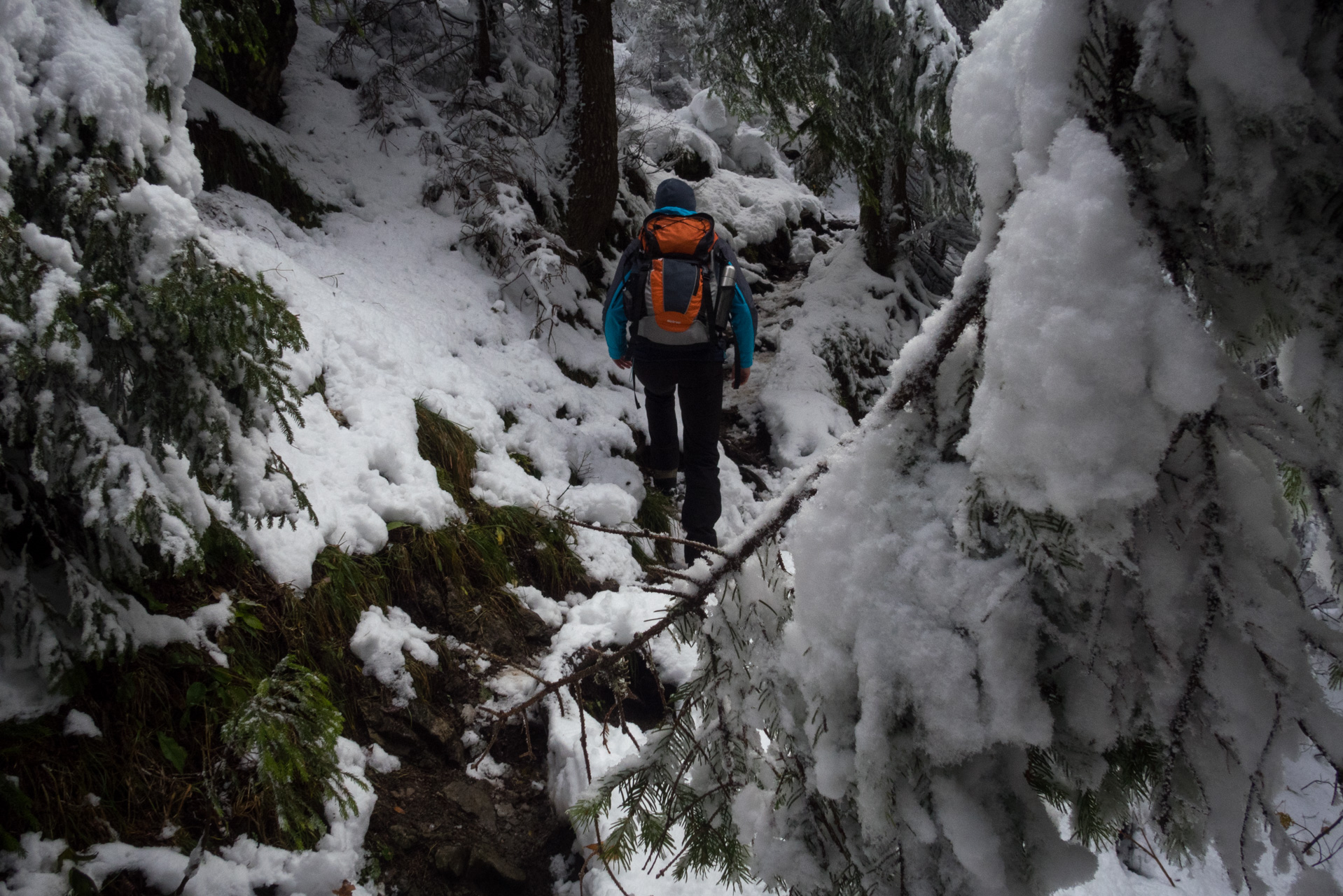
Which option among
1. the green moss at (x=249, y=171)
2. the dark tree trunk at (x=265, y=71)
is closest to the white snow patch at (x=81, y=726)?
the green moss at (x=249, y=171)

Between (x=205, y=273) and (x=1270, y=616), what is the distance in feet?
8.33

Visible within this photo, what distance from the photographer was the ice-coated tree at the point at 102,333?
1.72 metres

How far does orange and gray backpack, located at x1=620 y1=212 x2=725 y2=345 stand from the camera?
4.14 m

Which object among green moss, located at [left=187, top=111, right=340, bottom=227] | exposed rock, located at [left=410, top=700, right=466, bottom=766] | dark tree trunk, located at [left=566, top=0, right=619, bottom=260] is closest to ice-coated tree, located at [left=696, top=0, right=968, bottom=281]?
dark tree trunk, located at [left=566, top=0, right=619, bottom=260]

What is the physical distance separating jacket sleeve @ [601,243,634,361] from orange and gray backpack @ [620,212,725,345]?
0.06 m

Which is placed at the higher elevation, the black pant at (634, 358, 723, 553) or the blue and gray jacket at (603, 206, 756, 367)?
the blue and gray jacket at (603, 206, 756, 367)

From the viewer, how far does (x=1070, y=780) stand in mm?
1036

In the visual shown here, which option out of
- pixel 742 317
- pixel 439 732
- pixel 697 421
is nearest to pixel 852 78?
pixel 742 317

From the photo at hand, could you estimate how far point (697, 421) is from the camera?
14.8 ft

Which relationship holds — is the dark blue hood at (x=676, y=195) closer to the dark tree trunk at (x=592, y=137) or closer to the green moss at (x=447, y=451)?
the green moss at (x=447, y=451)

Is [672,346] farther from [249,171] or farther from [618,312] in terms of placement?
[249,171]

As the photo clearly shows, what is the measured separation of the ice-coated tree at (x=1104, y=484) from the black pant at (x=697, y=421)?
3.26m

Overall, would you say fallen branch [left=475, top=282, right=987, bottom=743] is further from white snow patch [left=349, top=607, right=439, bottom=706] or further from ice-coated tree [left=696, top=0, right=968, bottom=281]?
ice-coated tree [left=696, top=0, right=968, bottom=281]

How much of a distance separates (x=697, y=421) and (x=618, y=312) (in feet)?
3.13
